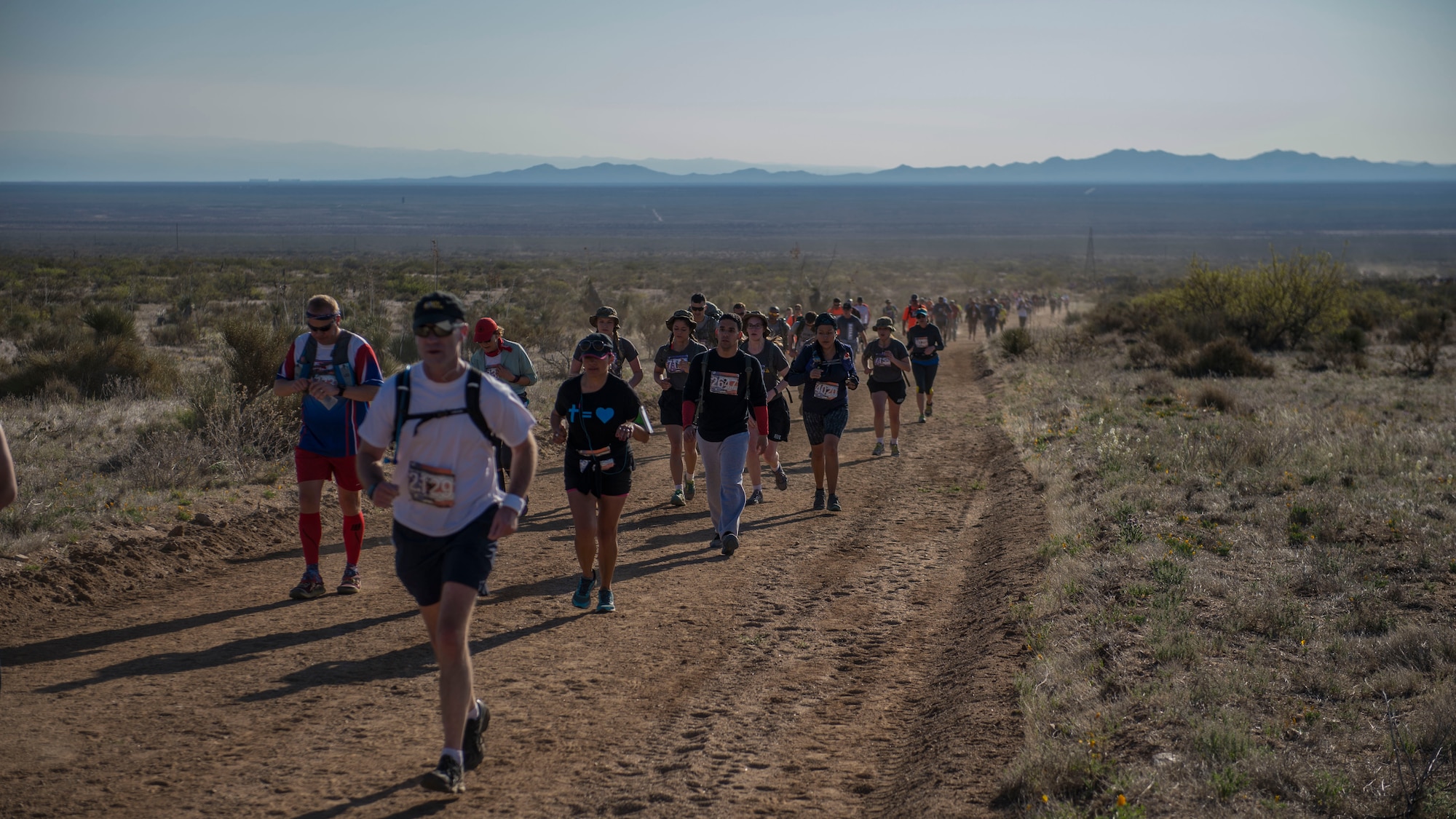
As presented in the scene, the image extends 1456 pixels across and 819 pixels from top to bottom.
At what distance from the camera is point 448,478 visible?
433 cm

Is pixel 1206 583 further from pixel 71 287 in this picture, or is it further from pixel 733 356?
pixel 71 287

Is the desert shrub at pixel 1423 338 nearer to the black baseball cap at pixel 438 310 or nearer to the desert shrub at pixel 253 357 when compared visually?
the desert shrub at pixel 253 357

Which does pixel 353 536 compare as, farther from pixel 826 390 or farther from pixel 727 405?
pixel 826 390

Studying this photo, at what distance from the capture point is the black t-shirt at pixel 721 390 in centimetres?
828

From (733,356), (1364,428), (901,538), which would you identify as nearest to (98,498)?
(733,356)

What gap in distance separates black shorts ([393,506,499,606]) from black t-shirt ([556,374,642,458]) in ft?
7.15

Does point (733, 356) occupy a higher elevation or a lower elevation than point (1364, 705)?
higher

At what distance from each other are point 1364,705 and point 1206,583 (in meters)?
2.15

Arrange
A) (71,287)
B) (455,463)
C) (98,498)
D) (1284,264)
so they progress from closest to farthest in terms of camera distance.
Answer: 1. (455,463)
2. (98,498)
3. (1284,264)
4. (71,287)

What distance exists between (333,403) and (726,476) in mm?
3046

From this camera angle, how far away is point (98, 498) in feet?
30.5

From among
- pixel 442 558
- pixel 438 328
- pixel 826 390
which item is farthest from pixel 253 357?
pixel 438 328

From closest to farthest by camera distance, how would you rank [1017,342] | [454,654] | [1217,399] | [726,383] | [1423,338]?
[454,654] → [726,383] → [1217,399] → [1423,338] → [1017,342]

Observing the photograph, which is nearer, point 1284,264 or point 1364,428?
point 1364,428
